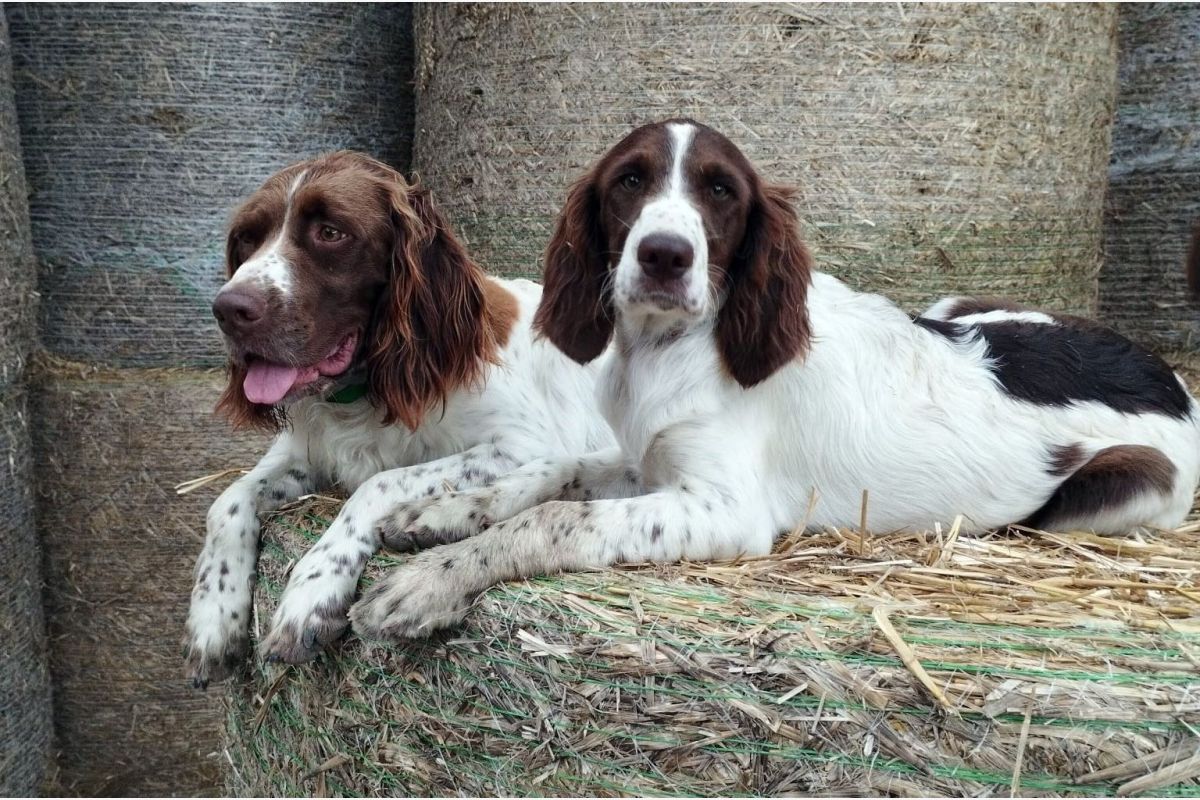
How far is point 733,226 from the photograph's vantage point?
8.69ft

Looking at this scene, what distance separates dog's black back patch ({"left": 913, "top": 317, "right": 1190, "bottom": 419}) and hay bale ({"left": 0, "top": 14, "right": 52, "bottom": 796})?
325 centimetres

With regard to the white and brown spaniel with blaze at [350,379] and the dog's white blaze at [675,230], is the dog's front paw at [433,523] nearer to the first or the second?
the white and brown spaniel with blaze at [350,379]

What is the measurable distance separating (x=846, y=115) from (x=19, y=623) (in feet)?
11.9

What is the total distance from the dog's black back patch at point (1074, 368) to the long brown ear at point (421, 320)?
4.07 feet

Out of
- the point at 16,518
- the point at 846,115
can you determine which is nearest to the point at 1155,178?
the point at 846,115

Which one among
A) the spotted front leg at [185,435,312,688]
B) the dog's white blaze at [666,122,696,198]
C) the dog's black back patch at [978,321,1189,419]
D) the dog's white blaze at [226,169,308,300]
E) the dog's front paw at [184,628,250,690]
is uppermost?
the dog's white blaze at [666,122,696,198]

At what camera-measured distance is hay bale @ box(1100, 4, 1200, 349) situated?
4336mm

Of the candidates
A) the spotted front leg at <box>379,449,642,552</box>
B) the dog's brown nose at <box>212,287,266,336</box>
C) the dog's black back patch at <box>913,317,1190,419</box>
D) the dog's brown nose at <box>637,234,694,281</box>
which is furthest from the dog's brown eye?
the dog's black back patch at <box>913,317,1190,419</box>

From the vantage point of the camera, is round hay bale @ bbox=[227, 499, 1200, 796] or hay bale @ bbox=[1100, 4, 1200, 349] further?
hay bale @ bbox=[1100, 4, 1200, 349]

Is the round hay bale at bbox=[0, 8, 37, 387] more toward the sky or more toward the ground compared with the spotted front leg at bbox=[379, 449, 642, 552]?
more toward the sky

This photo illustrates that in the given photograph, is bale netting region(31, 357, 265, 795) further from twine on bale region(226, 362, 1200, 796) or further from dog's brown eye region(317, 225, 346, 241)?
twine on bale region(226, 362, 1200, 796)

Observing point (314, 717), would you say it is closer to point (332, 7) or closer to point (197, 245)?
point (197, 245)

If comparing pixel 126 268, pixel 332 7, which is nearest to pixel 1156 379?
pixel 332 7

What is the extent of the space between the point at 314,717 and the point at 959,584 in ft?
4.75
